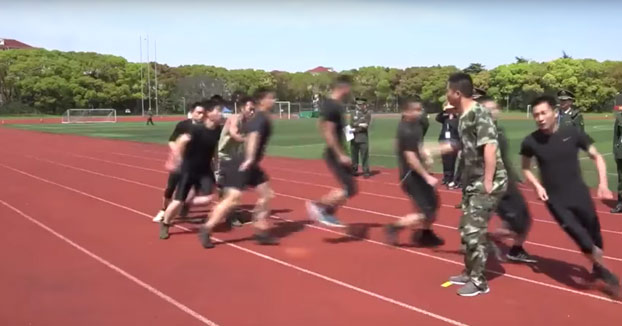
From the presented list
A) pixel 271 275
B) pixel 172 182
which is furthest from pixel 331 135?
pixel 172 182

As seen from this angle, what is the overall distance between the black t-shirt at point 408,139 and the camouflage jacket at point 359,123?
7.10 metres

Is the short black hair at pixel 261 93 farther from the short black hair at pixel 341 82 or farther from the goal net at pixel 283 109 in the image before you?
the goal net at pixel 283 109

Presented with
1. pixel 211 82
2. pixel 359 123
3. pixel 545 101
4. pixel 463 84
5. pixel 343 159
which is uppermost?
pixel 211 82

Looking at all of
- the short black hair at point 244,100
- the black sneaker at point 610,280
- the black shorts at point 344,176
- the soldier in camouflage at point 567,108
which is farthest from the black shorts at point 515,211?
the soldier in camouflage at point 567,108

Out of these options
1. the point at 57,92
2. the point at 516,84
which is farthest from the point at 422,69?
the point at 57,92

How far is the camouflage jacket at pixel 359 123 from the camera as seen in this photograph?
1367 centimetres

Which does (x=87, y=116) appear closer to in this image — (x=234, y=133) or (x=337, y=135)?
(x=234, y=133)

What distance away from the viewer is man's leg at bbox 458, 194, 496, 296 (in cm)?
496

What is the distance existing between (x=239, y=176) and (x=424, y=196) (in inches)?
84.7

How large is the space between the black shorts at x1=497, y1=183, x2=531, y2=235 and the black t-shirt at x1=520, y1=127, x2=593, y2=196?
0.88 meters

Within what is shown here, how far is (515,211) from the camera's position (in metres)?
6.02

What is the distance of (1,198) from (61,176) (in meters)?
3.32

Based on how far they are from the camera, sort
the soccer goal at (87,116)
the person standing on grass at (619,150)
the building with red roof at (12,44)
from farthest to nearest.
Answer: the building with red roof at (12,44) → the soccer goal at (87,116) → the person standing on grass at (619,150)

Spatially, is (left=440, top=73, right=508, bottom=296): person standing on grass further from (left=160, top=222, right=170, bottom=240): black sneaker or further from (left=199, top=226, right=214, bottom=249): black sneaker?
(left=160, top=222, right=170, bottom=240): black sneaker
